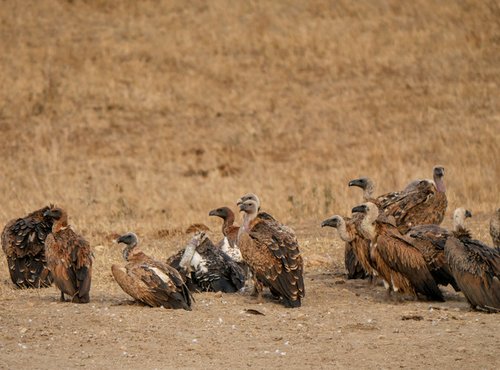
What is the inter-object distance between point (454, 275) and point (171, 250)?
5495 mm

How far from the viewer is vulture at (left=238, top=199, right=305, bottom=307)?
11.4m

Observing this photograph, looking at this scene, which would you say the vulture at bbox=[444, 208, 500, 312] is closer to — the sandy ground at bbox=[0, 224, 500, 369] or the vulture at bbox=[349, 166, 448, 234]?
the sandy ground at bbox=[0, 224, 500, 369]

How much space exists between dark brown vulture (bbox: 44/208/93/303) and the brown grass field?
0.22m

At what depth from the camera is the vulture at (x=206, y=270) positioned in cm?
1255

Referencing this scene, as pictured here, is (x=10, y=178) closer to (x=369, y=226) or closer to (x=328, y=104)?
(x=328, y=104)

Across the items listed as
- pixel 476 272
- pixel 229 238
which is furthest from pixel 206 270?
pixel 476 272

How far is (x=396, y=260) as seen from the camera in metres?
11.7

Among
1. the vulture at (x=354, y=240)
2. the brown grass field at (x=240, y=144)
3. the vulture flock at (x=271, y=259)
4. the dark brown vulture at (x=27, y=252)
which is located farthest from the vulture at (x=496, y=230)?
the dark brown vulture at (x=27, y=252)

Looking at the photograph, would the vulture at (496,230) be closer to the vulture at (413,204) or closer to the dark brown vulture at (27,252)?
the vulture at (413,204)

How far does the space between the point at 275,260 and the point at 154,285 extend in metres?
1.42

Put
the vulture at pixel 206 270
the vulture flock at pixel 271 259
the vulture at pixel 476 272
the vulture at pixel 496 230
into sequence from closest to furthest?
the vulture at pixel 476 272
the vulture flock at pixel 271 259
the vulture at pixel 206 270
the vulture at pixel 496 230

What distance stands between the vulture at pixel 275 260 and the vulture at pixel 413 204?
221 centimetres

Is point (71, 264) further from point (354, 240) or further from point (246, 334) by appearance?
point (354, 240)

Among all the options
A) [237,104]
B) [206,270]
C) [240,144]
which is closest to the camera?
[206,270]
